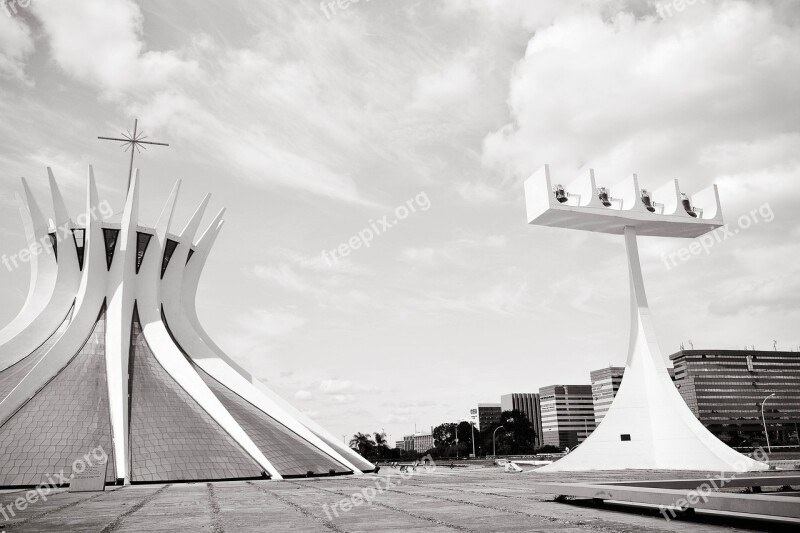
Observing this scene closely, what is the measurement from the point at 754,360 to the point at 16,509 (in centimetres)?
14026

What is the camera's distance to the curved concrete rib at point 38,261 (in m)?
28.7

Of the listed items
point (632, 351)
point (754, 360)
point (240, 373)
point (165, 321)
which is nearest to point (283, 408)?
point (240, 373)

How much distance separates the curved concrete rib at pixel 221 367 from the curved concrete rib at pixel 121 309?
2846mm

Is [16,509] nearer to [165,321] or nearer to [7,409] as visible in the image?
[7,409]

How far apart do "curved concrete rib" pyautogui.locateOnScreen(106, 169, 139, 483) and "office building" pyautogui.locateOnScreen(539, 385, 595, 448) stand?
5617 inches

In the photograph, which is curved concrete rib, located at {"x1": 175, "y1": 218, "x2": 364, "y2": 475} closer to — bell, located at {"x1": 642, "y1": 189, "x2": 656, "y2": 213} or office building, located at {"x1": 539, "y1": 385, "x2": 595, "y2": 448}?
bell, located at {"x1": 642, "y1": 189, "x2": 656, "y2": 213}

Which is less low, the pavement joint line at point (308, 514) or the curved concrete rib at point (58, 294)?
the curved concrete rib at point (58, 294)

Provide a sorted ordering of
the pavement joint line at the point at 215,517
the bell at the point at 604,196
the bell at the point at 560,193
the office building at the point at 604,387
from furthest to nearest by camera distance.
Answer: the office building at the point at 604,387, the bell at the point at 604,196, the bell at the point at 560,193, the pavement joint line at the point at 215,517

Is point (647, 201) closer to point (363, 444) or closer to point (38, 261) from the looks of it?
point (38, 261)

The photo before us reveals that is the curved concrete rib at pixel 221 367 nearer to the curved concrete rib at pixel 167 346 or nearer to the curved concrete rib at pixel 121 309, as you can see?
the curved concrete rib at pixel 167 346

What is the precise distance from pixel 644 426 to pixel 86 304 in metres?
26.4

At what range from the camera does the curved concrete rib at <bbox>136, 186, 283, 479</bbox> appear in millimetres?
22719

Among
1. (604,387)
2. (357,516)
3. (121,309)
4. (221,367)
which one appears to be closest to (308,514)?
(357,516)

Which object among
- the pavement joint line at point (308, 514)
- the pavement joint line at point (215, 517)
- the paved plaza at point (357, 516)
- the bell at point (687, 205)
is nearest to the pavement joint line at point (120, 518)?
the paved plaza at point (357, 516)
